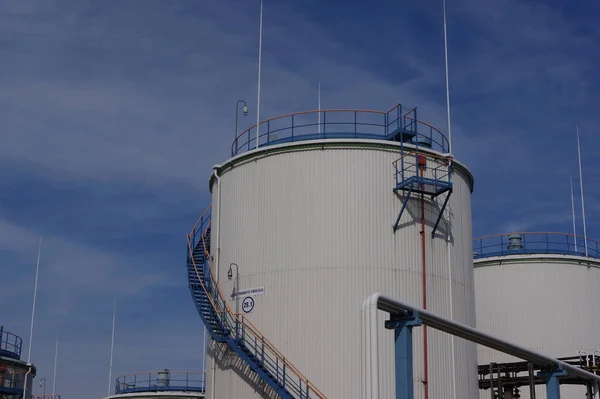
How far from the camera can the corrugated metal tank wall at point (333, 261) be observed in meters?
26.7

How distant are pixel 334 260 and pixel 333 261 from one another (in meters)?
0.04

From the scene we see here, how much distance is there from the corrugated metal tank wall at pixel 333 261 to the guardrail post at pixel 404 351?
7140 millimetres

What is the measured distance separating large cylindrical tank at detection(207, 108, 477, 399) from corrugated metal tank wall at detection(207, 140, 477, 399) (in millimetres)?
34

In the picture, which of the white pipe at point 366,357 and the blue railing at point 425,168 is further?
the blue railing at point 425,168

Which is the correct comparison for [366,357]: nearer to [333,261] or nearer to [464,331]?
[464,331]

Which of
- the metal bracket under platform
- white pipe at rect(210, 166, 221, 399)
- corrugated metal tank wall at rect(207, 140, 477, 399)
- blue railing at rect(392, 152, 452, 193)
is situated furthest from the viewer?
white pipe at rect(210, 166, 221, 399)

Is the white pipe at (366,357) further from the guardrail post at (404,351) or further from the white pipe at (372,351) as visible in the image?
the guardrail post at (404,351)

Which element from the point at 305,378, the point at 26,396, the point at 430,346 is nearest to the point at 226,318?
the point at 305,378

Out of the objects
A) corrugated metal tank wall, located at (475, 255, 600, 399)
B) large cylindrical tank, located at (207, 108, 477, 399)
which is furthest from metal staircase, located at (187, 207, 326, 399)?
corrugated metal tank wall, located at (475, 255, 600, 399)

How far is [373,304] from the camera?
18312 millimetres

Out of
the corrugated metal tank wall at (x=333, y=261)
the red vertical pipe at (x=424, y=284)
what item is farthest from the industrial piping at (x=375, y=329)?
the corrugated metal tank wall at (x=333, y=261)

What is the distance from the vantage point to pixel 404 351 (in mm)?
18688

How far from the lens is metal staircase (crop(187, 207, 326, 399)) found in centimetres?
2642

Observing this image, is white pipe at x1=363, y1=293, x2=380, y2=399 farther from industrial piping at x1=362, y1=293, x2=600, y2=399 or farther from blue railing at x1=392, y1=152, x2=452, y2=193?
blue railing at x1=392, y1=152, x2=452, y2=193
